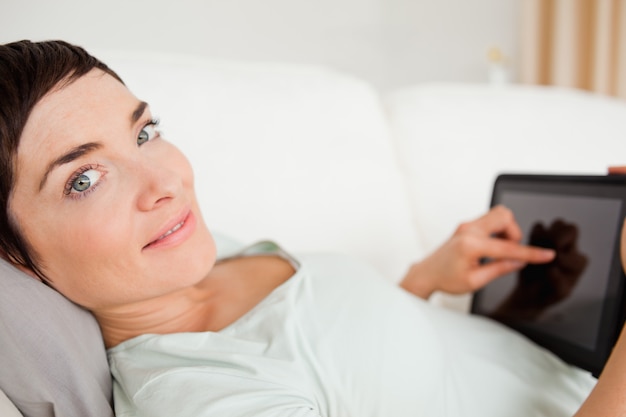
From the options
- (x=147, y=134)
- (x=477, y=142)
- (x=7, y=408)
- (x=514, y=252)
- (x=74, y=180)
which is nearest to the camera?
(x=7, y=408)

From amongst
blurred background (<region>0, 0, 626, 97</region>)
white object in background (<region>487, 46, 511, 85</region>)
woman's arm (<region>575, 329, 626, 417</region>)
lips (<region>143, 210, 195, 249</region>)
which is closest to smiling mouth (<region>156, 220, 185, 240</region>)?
lips (<region>143, 210, 195, 249</region>)

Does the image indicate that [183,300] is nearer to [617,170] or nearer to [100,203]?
[100,203]

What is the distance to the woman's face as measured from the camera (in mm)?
674

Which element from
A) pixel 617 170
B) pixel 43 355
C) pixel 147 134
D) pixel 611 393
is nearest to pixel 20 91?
pixel 147 134

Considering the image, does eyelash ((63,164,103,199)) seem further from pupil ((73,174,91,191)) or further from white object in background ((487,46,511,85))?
white object in background ((487,46,511,85))

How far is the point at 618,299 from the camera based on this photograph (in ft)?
2.82

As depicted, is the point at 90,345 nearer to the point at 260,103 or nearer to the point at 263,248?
the point at 263,248

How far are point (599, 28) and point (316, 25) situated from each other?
3.77 feet

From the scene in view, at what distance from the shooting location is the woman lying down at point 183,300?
26.5 inches

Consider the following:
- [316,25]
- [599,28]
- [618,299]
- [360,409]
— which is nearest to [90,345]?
[360,409]

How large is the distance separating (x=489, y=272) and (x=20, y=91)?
2.68 ft

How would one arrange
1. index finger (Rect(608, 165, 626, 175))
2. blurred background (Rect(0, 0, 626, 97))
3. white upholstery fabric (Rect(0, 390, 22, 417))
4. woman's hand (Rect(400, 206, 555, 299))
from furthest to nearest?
1. blurred background (Rect(0, 0, 626, 97))
2. woman's hand (Rect(400, 206, 555, 299))
3. index finger (Rect(608, 165, 626, 175))
4. white upholstery fabric (Rect(0, 390, 22, 417))

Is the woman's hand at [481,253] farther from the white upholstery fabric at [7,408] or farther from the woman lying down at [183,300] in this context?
the white upholstery fabric at [7,408]

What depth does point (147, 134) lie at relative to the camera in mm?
800
